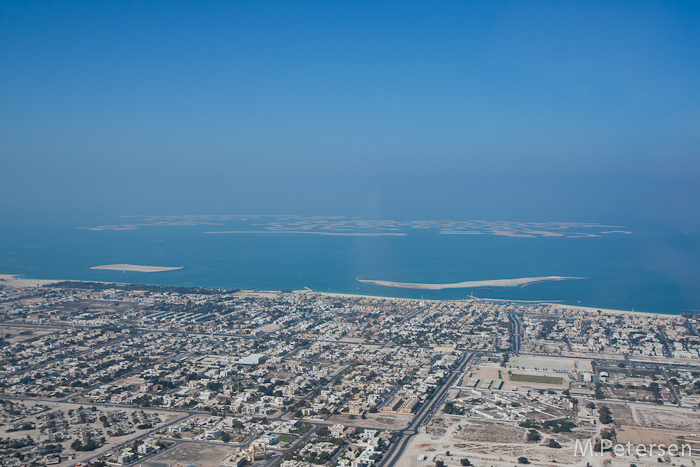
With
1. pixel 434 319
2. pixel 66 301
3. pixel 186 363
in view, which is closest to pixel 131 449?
pixel 186 363

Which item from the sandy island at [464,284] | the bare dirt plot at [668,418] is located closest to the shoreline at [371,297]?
the sandy island at [464,284]

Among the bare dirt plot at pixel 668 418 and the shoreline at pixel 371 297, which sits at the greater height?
the bare dirt plot at pixel 668 418

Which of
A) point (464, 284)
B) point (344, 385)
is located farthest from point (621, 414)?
point (464, 284)

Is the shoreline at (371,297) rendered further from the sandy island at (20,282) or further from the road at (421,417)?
the road at (421,417)

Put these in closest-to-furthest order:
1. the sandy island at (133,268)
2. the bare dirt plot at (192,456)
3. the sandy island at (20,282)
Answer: the bare dirt plot at (192,456), the sandy island at (20,282), the sandy island at (133,268)

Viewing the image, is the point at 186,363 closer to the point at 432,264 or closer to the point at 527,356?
the point at 527,356

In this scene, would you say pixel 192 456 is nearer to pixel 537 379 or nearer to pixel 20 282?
pixel 537 379

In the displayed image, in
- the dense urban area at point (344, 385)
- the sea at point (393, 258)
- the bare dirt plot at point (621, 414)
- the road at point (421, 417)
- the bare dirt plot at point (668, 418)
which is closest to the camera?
the road at point (421, 417)

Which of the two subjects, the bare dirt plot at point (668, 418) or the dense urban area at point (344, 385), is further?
the bare dirt plot at point (668, 418)
